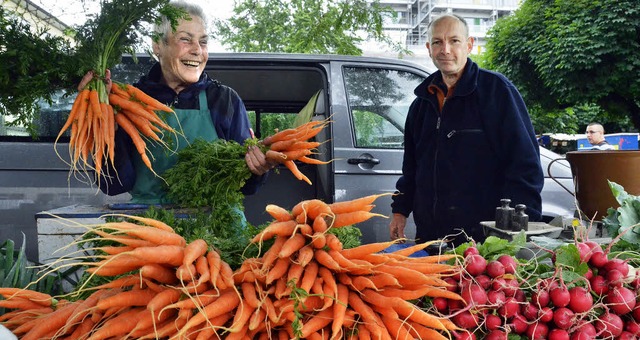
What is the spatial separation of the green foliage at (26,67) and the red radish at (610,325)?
6.83ft

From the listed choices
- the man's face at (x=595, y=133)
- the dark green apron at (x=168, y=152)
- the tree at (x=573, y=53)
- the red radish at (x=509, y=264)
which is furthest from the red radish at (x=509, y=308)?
the tree at (x=573, y=53)

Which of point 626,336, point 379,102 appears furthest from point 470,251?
point 379,102

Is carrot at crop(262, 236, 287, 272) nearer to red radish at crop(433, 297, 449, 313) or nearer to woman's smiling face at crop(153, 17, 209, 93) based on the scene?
red radish at crop(433, 297, 449, 313)

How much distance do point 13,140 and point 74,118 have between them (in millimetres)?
1806

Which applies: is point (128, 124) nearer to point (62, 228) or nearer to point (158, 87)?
point (158, 87)

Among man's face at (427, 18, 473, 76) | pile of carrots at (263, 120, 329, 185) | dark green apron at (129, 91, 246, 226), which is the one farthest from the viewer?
man's face at (427, 18, 473, 76)

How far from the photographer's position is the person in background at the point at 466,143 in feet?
8.73

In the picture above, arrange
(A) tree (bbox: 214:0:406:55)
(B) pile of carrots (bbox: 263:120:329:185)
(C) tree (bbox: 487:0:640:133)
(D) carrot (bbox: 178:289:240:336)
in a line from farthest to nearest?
(C) tree (bbox: 487:0:640:133), (A) tree (bbox: 214:0:406:55), (B) pile of carrots (bbox: 263:120:329:185), (D) carrot (bbox: 178:289:240:336)

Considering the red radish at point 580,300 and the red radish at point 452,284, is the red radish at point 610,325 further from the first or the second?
the red radish at point 452,284

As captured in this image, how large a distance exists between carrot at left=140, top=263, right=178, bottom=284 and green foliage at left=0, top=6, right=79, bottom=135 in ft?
3.18

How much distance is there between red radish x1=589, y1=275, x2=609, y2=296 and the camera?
1.46m

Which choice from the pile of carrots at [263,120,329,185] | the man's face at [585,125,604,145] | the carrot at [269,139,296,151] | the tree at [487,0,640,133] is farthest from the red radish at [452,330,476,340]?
the tree at [487,0,640,133]

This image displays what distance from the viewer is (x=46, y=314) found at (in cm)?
150

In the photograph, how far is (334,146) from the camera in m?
3.89
